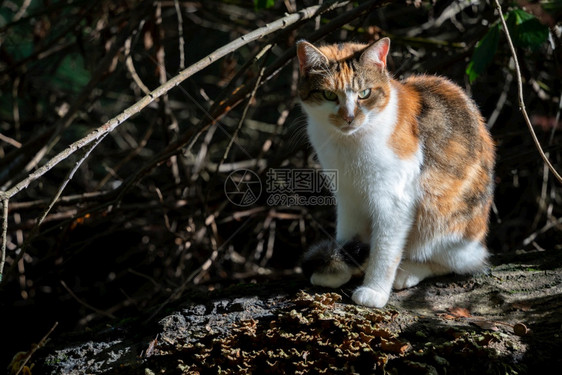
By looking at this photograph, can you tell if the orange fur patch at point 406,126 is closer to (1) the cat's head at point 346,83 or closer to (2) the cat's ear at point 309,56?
(1) the cat's head at point 346,83

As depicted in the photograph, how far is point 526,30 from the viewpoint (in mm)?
2223

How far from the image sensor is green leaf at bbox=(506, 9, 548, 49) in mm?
2203

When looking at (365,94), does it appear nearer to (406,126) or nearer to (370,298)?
(406,126)

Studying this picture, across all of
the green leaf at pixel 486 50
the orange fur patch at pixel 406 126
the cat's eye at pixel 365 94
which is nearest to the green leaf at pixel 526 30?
the green leaf at pixel 486 50

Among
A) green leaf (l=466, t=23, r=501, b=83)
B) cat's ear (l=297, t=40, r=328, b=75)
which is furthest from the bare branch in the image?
green leaf (l=466, t=23, r=501, b=83)

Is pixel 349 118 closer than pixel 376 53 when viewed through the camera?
Yes

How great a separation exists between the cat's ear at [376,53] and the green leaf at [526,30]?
54cm

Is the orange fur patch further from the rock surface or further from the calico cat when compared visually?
the rock surface

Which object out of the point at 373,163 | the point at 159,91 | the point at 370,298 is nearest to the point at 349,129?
the point at 373,163

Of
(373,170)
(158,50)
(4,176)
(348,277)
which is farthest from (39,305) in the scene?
(373,170)

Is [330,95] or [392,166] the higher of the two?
[330,95]

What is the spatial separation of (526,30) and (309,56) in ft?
2.97

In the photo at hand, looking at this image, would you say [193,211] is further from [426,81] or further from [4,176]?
[426,81]

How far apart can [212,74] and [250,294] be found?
3999 millimetres
